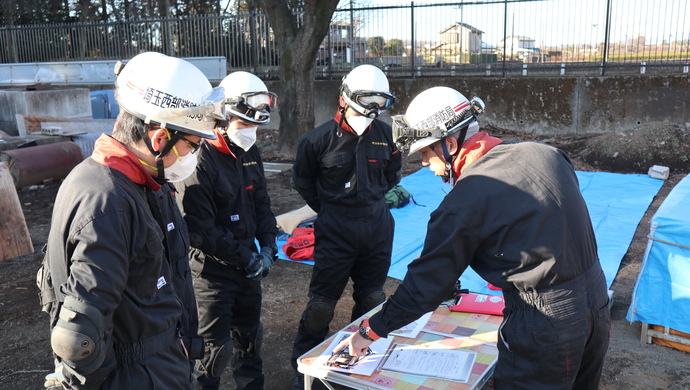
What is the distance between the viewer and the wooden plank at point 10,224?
6777 millimetres

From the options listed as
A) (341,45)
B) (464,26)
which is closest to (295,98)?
(341,45)

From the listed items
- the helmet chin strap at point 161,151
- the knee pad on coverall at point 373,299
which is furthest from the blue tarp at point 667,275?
the helmet chin strap at point 161,151

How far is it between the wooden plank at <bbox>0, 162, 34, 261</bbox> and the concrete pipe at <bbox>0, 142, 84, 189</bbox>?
3090 millimetres

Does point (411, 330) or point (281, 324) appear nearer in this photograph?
point (411, 330)

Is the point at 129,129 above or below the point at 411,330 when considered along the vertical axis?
above

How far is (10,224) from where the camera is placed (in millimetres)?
6863

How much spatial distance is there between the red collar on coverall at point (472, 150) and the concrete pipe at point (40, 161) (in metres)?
9.10

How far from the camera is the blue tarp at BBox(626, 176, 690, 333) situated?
430cm

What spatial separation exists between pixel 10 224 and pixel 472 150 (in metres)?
6.18

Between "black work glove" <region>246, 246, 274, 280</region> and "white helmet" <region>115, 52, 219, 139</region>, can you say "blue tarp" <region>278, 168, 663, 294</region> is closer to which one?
"black work glove" <region>246, 246, 274, 280</region>

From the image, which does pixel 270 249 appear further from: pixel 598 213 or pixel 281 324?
pixel 598 213

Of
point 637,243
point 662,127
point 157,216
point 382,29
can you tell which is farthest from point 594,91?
point 157,216

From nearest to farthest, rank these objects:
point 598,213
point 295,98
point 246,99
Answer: point 246,99
point 598,213
point 295,98

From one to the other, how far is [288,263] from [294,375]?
261 cm
